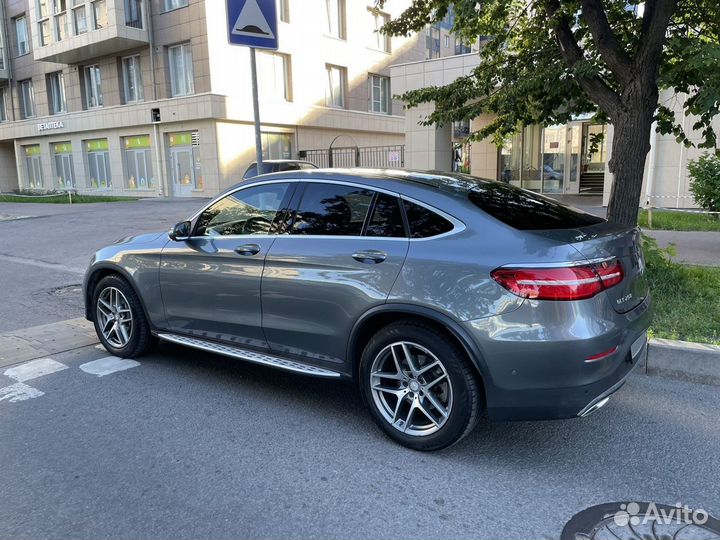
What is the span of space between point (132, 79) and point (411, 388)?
28.5 metres

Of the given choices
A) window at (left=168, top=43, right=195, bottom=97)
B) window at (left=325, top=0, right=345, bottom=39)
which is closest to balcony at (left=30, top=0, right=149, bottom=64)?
window at (left=168, top=43, right=195, bottom=97)

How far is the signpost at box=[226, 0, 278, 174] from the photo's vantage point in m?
5.69

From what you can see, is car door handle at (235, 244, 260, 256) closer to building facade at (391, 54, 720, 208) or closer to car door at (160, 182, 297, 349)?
car door at (160, 182, 297, 349)

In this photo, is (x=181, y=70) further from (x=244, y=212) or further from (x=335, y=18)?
(x=244, y=212)

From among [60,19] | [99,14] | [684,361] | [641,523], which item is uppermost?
[60,19]

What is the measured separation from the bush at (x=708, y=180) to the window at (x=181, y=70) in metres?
20.7

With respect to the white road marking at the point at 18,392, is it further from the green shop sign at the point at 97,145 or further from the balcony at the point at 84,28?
the green shop sign at the point at 97,145

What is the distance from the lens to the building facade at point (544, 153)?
14781mm

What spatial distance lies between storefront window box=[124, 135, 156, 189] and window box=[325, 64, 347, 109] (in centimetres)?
943

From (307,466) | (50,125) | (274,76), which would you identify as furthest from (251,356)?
(50,125)

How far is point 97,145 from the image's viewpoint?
3041 centimetres

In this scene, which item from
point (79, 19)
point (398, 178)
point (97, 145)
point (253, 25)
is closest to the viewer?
point (398, 178)

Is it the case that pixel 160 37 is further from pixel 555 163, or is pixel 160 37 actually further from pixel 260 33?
pixel 260 33

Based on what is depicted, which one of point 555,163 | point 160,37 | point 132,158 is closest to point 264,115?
point 160,37
